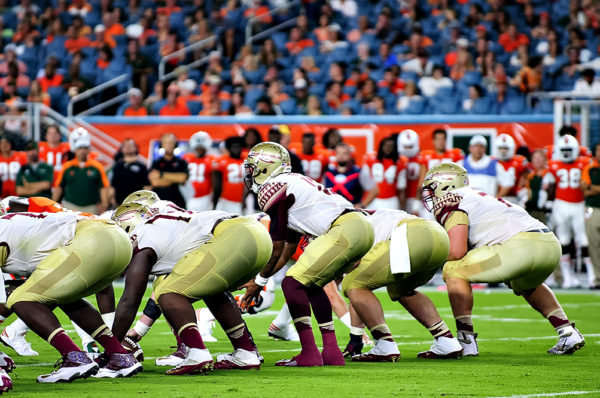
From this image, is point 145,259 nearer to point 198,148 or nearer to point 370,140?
point 198,148

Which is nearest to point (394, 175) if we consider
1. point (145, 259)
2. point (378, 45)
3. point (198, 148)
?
point (198, 148)

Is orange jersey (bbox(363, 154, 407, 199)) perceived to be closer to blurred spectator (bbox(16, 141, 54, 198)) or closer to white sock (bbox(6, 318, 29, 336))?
blurred spectator (bbox(16, 141, 54, 198))

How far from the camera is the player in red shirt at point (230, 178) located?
14.6 meters

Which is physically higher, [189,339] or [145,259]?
[145,259]

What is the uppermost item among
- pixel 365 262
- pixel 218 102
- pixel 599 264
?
pixel 218 102

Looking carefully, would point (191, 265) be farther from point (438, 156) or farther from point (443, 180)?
point (438, 156)

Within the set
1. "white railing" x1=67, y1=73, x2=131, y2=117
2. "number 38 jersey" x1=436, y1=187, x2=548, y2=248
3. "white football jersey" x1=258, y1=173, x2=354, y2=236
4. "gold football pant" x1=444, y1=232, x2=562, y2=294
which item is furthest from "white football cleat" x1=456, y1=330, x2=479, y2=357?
"white railing" x1=67, y1=73, x2=131, y2=117

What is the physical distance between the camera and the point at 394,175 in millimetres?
14391

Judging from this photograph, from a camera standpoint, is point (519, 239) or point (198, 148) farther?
point (198, 148)

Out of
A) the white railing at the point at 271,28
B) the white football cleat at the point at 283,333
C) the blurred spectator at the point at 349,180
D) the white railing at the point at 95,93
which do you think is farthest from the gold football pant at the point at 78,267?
the white railing at the point at 271,28

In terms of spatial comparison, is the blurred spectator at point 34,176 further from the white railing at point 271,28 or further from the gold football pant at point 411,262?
the gold football pant at point 411,262

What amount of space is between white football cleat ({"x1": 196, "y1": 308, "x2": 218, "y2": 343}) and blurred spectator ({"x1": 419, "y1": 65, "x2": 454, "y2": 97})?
868 cm

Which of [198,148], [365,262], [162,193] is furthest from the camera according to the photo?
[198,148]

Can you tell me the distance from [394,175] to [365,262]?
667 centimetres
